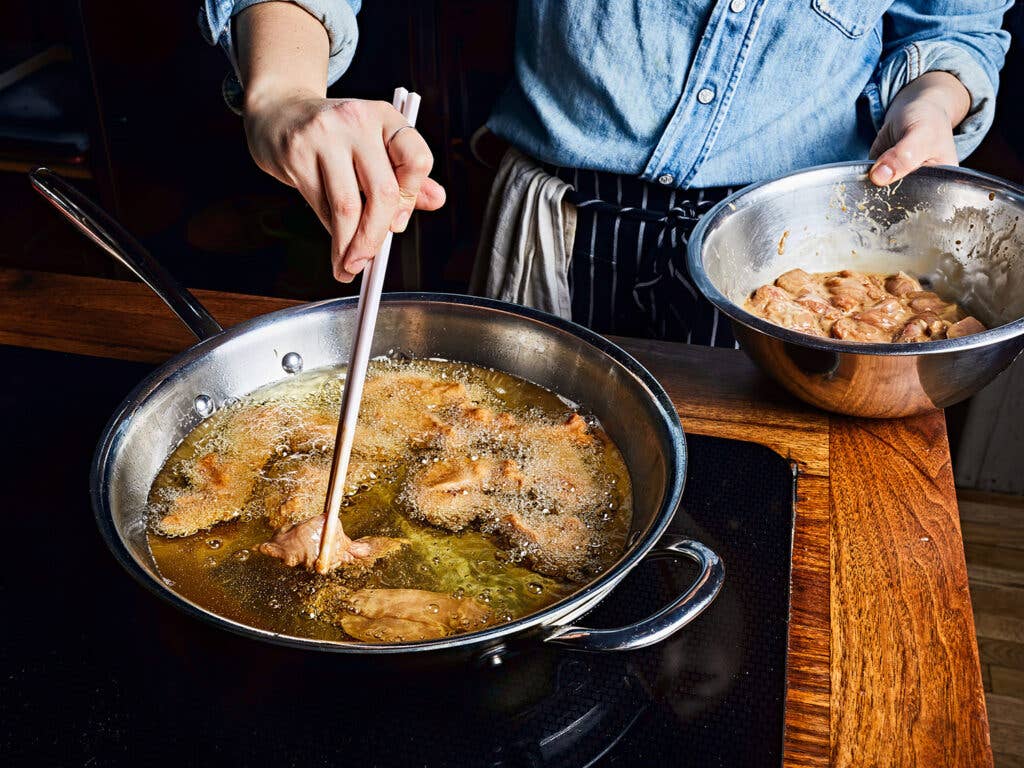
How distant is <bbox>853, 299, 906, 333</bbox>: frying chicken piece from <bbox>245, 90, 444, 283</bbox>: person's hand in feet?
2.16

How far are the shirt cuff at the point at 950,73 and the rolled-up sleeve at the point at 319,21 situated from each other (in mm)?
841

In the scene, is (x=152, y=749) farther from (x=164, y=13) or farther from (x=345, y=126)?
(x=164, y=13)

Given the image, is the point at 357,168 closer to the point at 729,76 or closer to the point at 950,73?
the point at 729,76

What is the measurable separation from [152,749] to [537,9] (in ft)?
3.84

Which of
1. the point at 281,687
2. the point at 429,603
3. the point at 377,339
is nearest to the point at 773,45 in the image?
the point at 377,339

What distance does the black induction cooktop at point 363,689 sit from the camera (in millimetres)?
789

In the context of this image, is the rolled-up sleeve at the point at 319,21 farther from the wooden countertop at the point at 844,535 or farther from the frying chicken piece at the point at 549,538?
the frying chicken piece at the point at 549,538

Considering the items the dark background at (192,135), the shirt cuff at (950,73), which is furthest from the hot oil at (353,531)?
the dark background at (192,135)

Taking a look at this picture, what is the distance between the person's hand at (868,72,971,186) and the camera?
1.27 meters

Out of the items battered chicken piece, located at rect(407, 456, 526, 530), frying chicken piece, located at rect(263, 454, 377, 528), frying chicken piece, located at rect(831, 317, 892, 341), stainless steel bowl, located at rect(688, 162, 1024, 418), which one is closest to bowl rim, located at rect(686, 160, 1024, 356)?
stainless steel bowl, located at rect(688, 162, 1024, 418)

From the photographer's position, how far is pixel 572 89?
1.45 meters

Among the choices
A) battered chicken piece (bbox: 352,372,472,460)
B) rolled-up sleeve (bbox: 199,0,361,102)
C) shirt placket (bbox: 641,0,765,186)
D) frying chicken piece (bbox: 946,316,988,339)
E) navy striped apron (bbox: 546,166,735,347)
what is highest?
shirt placket (bbox: 641,0,765,186)

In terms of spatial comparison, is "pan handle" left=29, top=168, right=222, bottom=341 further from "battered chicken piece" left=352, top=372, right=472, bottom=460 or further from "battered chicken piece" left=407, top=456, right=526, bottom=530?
"battered chicken piece" left=407, top=456, right=526, bottom=530

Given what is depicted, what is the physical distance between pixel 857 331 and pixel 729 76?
0.45m
